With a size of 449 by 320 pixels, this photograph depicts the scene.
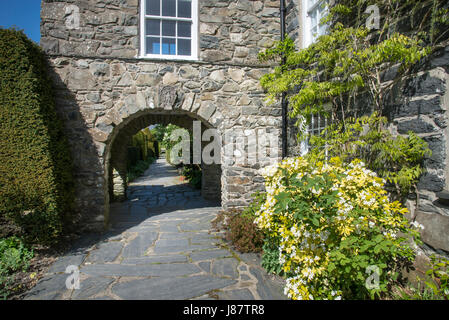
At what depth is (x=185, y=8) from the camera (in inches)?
193

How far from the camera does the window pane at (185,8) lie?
4863 mm

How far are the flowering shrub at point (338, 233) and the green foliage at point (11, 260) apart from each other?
324 centimetres

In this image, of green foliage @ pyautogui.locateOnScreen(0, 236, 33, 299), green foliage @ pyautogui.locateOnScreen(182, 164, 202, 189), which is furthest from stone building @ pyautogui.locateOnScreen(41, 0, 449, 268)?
green foliage @ pyautogui.locateOnScreen(182, 164, 202, 189)

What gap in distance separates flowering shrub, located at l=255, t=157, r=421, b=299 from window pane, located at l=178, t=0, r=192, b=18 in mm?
4316

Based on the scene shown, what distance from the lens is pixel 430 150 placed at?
2.47 m

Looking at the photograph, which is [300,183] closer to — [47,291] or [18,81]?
[47,291]

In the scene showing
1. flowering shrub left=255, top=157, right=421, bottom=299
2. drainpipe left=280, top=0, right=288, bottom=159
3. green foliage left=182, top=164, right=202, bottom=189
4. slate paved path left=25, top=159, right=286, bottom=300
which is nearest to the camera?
flowering shrub left=255, top=157, right=421, bottom=299

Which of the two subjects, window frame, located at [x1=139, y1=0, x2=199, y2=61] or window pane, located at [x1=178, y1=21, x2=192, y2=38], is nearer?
window frame, located at [x1=139, y1=0, x2=199, y2=61]

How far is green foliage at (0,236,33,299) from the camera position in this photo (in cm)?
277

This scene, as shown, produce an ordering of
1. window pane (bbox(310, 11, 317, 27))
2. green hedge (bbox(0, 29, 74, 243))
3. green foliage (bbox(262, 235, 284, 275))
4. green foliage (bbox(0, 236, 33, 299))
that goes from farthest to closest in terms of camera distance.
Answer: window pane (bbox(310, 11, 317, 27))
green hedge (bbox(0, 29, 74, 243))
green foliage (bbox(262, 235, 284, 275))
green foliage (bbox(0, 236, 33, 299))

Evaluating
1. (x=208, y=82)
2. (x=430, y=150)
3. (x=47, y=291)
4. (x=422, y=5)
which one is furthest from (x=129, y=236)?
(x=422, y=5)

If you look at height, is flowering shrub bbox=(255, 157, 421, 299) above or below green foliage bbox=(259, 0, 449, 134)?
below

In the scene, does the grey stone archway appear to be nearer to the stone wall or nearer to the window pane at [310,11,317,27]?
the stone wall

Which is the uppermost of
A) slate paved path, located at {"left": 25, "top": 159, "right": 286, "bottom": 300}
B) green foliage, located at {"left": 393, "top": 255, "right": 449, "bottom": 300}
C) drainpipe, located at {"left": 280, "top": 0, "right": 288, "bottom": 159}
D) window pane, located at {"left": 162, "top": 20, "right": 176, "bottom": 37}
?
window pane, located at {"left": 162, "top": 20, "right": 176, "bottom": 37}
